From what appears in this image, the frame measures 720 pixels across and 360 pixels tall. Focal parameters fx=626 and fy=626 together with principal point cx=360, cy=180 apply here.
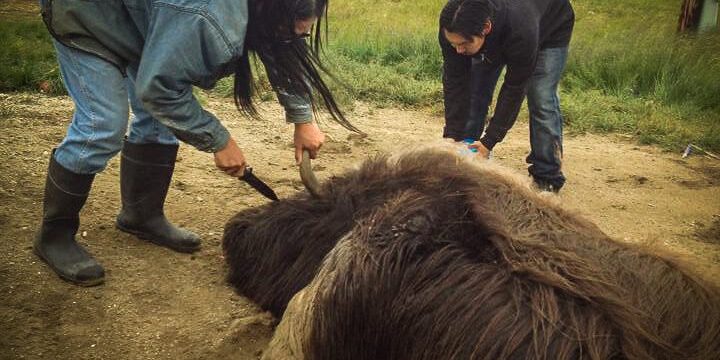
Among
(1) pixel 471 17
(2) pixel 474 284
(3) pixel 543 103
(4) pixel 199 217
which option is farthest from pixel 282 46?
(3) pixel 543 103

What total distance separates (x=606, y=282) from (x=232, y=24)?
4.50 feet

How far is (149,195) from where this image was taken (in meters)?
2.92

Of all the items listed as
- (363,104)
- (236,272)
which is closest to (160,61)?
(236,272)

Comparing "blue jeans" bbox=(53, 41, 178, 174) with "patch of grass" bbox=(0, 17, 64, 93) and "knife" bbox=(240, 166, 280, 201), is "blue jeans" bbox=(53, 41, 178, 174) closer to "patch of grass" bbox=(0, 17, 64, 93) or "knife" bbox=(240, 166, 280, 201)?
"knife" bbox=(240, 166, 280, 201)

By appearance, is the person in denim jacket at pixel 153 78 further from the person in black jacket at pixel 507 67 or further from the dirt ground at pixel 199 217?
the person in black jacket at pixel 507 67

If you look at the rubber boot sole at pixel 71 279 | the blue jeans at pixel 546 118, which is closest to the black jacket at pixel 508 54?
the blue jeans at pixel 546 118

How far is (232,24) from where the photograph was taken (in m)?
2.02

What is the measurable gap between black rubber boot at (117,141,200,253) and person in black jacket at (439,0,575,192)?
175cm

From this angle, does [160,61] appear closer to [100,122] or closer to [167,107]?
[167,107]

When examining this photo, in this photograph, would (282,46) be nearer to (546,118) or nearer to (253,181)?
(253,181)

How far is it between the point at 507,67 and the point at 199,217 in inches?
79.1

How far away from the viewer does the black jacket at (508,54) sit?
141 inches

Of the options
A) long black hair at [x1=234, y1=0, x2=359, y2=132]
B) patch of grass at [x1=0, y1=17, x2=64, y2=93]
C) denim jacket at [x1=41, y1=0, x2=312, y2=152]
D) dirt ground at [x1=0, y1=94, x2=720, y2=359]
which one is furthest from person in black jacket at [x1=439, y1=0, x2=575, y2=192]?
patch of grass at [x1=0, y1=17, x2=64, y2=93]

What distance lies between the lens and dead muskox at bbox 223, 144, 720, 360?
1.60 metres
